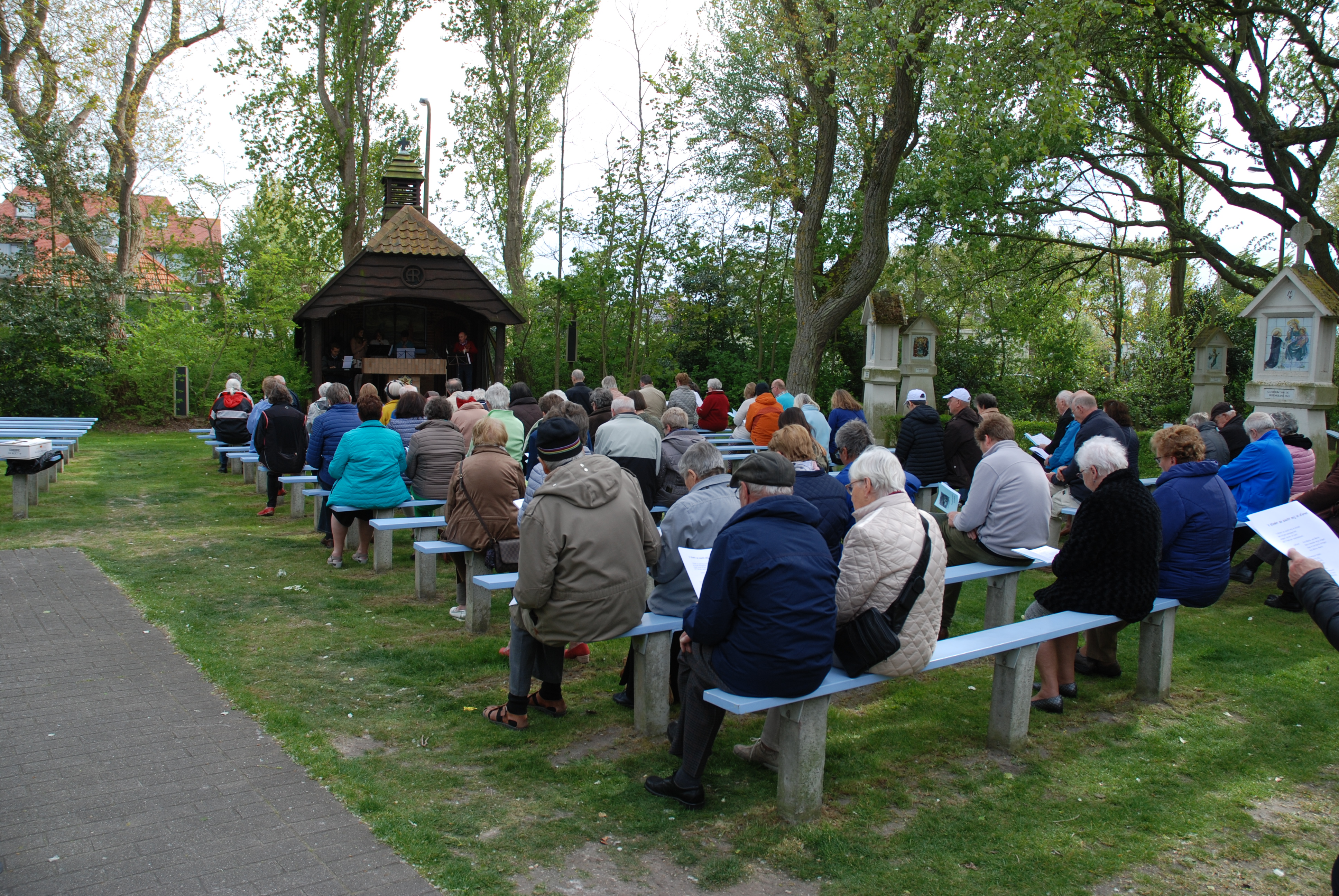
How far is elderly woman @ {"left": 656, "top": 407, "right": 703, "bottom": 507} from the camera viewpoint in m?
7.93

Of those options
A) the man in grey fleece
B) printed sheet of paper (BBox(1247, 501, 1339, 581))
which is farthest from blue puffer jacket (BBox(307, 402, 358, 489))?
printed sheet of paper (BBox(1247, 501, 1339, 581))

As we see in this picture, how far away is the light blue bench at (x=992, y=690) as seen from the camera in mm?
3807

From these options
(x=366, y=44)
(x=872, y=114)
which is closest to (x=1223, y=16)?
(x=872, y=114)

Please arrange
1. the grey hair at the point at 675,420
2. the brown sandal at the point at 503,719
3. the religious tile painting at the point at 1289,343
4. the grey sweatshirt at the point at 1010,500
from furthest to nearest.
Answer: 1. the religious tile painting at the point at 1289,343
2. the grey hair at the point at 675,420
3. the grey sweatshirt at the point at 1010,500
4. the brown sandal at the point at 503,719

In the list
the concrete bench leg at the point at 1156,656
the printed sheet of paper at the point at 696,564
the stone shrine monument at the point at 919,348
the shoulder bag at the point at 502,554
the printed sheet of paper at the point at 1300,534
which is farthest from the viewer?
the stone shrine monument at the point at 919,348

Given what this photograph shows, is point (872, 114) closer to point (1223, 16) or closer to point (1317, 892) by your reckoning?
point (1223, 16)

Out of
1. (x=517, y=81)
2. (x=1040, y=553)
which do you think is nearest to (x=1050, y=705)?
(x=1040, y=553)

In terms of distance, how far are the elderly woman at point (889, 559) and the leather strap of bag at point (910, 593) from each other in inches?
0.5

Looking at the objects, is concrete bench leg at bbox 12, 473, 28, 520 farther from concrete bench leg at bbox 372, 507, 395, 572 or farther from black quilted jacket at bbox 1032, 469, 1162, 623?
black quilted jacket at bbox 1032, 469, 1162, 623

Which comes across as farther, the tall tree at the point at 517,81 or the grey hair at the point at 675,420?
the tall tree at the point at 517,81

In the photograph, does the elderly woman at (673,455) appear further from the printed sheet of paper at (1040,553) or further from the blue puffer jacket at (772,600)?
the blue puffer jacket at (772,600)

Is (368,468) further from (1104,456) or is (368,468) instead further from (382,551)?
(1104,456)

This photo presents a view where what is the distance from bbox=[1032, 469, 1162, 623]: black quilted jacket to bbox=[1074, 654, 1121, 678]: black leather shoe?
0.69 m

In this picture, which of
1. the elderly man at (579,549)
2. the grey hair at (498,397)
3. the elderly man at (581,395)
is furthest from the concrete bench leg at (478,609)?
the elderly man at (581,395)
